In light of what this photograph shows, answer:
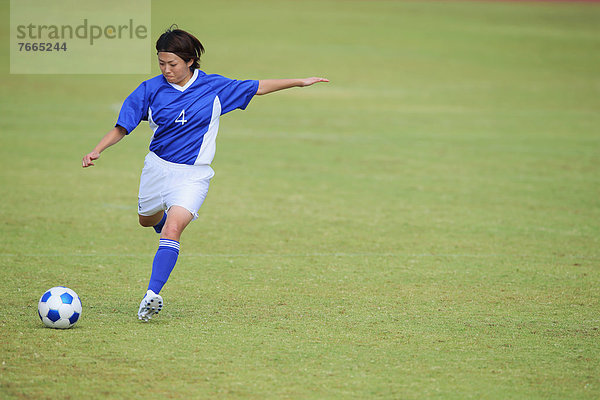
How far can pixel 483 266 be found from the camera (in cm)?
783

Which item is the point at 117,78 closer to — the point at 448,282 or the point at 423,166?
the point at 423,166

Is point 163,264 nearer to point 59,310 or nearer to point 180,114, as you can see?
point 59,310

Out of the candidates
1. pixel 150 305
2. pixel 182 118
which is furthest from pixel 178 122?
pixel 150 305

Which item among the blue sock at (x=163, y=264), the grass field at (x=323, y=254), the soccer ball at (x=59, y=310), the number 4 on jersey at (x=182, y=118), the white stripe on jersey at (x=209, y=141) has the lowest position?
the grass field at (x=323, y=254)

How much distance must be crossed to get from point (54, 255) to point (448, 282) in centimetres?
373

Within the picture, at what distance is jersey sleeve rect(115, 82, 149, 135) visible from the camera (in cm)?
596

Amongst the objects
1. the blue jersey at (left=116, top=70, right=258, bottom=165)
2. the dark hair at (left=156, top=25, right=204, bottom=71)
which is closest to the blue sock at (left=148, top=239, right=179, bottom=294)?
the blue jersey at (left=116, top=70, right=258, bottom=165)

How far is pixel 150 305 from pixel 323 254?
294 centimetres

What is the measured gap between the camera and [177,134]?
20.1 feet

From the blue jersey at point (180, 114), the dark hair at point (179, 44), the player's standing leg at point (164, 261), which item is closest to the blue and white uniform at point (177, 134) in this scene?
the blue jersey at point (180, 114)

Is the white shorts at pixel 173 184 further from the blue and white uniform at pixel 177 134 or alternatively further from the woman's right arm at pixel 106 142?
the woman's right arm at pixel 106 142

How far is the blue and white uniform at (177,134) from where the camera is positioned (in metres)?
6.06

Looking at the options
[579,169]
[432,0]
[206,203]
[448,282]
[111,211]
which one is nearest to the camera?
[448,282]

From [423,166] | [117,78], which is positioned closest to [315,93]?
[117,78]
